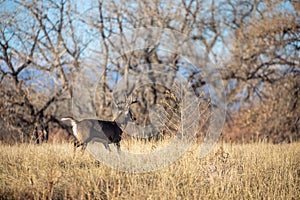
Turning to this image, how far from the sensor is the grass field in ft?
12.0

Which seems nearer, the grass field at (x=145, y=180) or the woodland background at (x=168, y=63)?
the grass field at (x=145, y=180)

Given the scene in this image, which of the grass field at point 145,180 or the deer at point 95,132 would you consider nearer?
the grass field at point 145,180

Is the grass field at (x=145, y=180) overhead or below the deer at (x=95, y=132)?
below

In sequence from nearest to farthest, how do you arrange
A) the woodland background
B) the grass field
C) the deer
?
1. the grass field
2. the deer
3. the woodland background

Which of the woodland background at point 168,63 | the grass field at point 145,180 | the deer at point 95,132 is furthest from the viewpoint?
the woodland background at point 168,63

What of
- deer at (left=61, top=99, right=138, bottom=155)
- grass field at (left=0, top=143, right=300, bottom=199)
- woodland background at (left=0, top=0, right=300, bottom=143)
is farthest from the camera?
woodland background at (left=0, top=0, right=300, bottom=143)

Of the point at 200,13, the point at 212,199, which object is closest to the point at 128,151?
the point at 212,199

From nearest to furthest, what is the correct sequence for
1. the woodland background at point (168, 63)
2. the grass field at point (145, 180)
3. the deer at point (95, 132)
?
the grass field at point (145, 180)
the deer at point (95, 132)
the woodland background at point (168, 63)

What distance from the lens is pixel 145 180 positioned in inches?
173

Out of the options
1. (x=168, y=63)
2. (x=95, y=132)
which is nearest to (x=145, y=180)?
(x=95, y=132)

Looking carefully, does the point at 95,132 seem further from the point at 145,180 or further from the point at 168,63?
the point at 168,63

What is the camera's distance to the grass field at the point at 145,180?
3.66 meters

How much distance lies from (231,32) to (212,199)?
16156 mm

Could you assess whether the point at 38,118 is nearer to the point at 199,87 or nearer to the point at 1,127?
the point at 1,127
